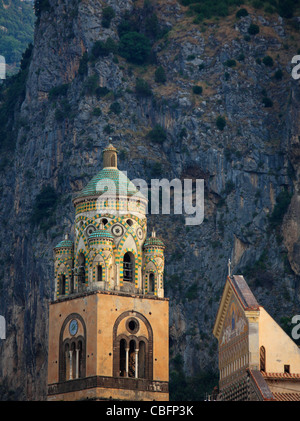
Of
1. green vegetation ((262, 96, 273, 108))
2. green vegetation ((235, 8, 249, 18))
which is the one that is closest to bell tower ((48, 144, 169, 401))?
green vegetation ((262, 96, 273, 108))

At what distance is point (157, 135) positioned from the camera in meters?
142

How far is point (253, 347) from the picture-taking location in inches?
2638

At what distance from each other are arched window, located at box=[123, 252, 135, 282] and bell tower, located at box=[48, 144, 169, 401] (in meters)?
0.06

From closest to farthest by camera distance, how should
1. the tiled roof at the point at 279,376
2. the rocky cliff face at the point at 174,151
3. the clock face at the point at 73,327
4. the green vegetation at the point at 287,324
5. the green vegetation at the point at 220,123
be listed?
the tiled roof at the point at 279,376 < the clock face at the point at 73,327 < the green vegetation at the point at 287,324 < the rocky cliff face at the point at 174,151 < the green vegetation at the point at 220,123

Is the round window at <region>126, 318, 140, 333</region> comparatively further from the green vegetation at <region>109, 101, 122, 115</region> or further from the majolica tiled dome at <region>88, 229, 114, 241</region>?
the green vegetation at <region>109, 101, 122, 115</region>

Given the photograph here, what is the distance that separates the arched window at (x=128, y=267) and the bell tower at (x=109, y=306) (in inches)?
2.2

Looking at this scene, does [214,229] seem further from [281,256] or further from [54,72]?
[54,72]

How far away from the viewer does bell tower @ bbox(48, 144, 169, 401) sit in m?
72.2

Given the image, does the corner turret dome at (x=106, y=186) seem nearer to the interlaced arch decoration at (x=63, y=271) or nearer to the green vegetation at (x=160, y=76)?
the interlaced arch decoration at (x=63, y=271)

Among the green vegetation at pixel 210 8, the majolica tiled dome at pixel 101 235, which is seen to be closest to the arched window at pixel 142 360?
the majolica tiled dome at pixel 101 235

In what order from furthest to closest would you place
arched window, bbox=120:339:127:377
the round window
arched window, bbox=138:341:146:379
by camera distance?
the round window < arched window, bbox=138:341:146:379 < arched window, bbox=120:339:127:377

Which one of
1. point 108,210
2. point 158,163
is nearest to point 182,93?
point 158,163

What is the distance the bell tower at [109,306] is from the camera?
237 ft

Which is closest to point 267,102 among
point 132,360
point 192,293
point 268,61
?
point 268,61
